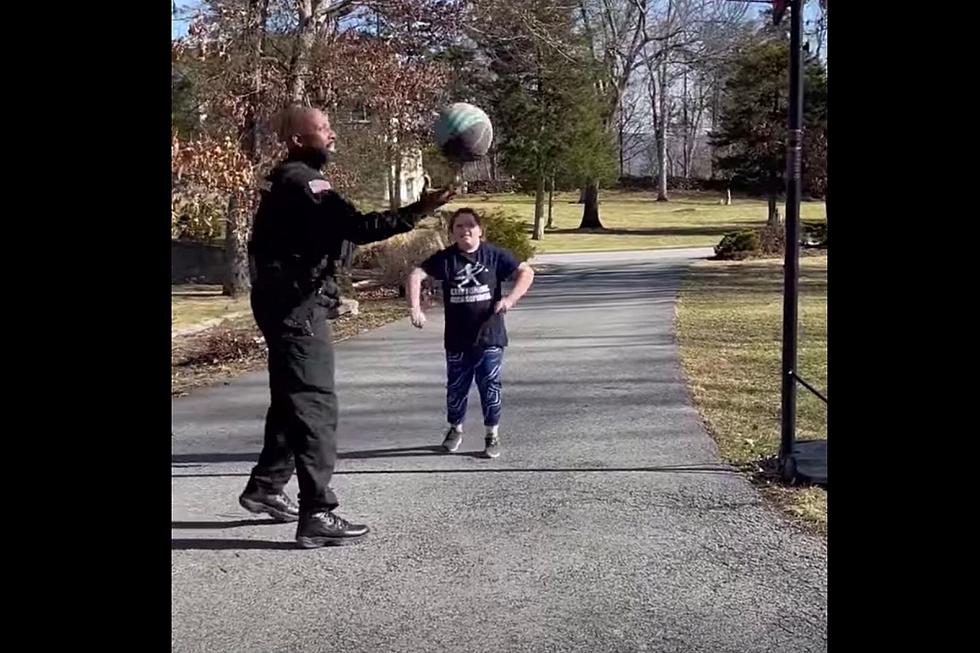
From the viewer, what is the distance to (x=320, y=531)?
505cm

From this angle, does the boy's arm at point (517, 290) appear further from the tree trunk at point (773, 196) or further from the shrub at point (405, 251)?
the tree trunk at point (773, 196)

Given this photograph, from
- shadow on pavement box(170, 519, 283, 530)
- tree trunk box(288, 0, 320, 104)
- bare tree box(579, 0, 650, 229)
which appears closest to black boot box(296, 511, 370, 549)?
shadow on pavement box(170, 519, 283, 530)

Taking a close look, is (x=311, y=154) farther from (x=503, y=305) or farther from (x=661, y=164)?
(x=661, y=164)

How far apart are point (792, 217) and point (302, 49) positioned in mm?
11152

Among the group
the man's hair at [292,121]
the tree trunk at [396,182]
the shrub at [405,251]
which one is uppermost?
the tree trunk at [396,182]

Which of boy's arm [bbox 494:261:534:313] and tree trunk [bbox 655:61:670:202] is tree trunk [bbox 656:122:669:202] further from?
boy's arm [bbox 494:261:534:313]

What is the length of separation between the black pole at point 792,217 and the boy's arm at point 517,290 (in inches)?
55.6

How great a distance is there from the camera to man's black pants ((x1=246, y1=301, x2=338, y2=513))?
486cm

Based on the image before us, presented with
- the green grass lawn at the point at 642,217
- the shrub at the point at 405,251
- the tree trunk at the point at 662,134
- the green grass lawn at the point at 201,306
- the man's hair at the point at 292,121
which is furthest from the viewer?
the tree trunk at the point at 662,134

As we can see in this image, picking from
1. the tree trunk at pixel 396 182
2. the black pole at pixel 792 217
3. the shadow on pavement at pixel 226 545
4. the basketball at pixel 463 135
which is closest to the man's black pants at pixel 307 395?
the shadow on pavement at pixel 226 545

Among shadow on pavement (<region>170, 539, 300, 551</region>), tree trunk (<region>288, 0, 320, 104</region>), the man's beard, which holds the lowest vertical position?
shadow on pavement (<region>170, 539, 300, 551</region>)

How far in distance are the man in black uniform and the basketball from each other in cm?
86

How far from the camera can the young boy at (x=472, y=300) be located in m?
6.67
